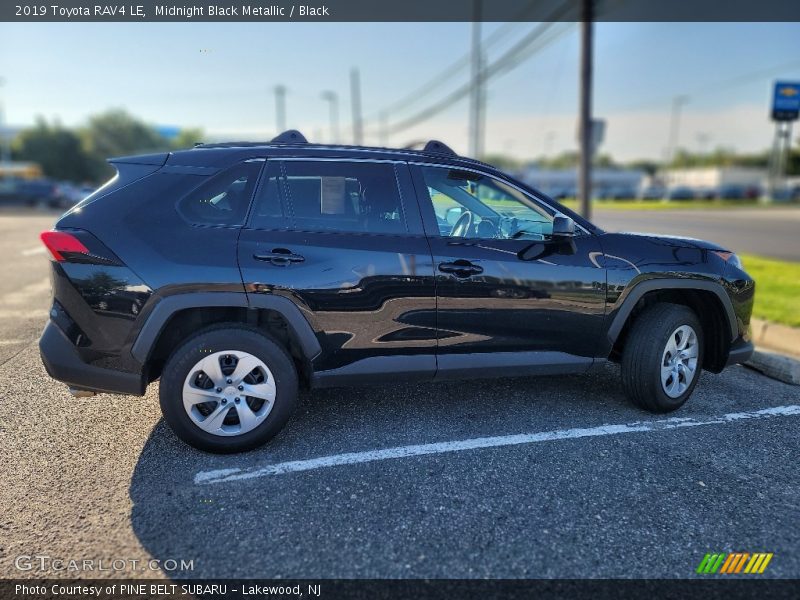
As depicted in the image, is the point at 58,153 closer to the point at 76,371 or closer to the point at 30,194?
the point at 30,194

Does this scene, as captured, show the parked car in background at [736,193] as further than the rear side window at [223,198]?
Yes

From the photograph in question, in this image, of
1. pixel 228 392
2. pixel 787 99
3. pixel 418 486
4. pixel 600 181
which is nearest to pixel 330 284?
pixel 228 392

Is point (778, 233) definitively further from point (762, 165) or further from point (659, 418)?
point (762, 165)

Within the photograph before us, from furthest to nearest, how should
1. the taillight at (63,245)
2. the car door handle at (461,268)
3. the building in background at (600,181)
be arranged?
the building in background at (600,181), the car door handle at (461,268), the taillight at (63,245)

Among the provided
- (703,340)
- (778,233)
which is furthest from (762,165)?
(703,340)

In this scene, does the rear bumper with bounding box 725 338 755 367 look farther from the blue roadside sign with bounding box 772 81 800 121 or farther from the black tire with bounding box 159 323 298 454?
the blue roadside sign with bounding box 772 81 800 121

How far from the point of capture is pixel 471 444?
11.4ft

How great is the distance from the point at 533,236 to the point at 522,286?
0.37 meters

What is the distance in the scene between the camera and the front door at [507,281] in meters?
3.51

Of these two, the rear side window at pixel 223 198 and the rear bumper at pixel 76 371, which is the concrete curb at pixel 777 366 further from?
the rear bumper at pixel 76 371

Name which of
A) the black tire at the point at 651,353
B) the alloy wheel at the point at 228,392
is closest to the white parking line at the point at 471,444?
the black tire at the point at 651,353

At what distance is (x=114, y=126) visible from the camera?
66.6 m

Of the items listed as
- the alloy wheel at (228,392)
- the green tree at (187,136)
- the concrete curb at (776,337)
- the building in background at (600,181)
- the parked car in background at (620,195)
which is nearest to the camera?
the alloy wheel at (228,392)

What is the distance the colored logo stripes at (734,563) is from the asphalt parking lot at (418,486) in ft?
0.12
